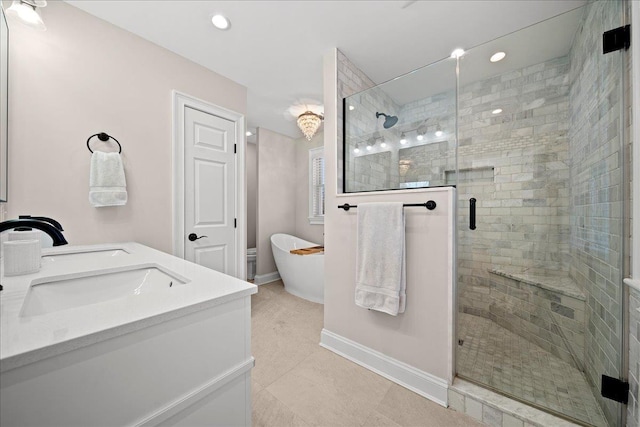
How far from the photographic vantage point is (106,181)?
1725mm

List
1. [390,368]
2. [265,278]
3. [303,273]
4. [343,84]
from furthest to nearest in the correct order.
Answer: [265,278] → [303,273] → [343,84] → [390,368]

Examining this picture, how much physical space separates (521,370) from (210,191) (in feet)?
9.23

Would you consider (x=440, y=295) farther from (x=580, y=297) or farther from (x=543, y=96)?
(x=543, y=96)

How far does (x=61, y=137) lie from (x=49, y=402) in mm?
1884

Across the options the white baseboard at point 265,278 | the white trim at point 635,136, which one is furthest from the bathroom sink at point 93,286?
the white baseboard at point 265,278

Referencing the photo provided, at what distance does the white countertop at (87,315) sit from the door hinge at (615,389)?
5.57 ft

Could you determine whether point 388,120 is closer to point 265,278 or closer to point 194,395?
point 194,395

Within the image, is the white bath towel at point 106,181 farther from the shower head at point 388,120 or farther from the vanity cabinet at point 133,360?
the shower head at point 388,120

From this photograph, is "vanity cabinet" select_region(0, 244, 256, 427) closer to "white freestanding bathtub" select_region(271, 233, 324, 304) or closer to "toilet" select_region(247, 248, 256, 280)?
"white freestanding bathtub" select_region(271, 233, 324, 304)

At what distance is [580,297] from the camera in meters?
1.49

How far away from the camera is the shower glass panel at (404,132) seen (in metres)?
1.66

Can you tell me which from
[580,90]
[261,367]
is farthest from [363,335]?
[580,90]

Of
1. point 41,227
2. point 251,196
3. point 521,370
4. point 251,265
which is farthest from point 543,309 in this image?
point 251,196

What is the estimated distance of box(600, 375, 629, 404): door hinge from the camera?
1.08 meters
